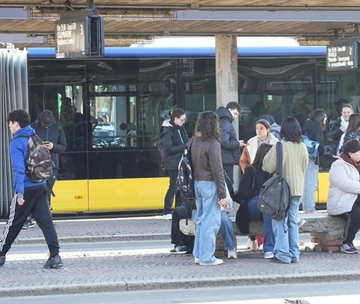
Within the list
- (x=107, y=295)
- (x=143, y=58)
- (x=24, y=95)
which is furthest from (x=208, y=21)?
(x=107, y=295)

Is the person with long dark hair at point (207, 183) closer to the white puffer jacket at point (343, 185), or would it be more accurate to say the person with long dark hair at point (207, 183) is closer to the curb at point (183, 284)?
the curb at point (183, 284)

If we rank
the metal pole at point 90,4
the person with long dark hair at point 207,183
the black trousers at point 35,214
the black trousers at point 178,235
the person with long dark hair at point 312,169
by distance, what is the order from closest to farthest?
the person with long dark hair at point 207,183 → the black trousers at point 35,214 → the black trousers at point 178,235 → the metal pole at point 90,4 → the person with long dark hair at point 312,169

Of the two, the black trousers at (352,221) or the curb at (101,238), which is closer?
the black trousers at (352,221)

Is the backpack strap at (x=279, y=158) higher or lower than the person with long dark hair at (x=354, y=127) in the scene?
lower

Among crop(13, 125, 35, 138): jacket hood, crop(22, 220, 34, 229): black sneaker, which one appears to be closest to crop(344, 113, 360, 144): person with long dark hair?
crop(22, 220, 34, 229): black sneaker

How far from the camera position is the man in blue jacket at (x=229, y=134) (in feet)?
43.0

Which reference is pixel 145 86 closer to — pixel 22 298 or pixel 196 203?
pixel 196 203

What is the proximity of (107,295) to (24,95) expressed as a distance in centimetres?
800

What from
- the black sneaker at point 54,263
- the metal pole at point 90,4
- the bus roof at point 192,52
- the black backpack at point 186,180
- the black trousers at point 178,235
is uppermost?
the metal pole at point 90,4

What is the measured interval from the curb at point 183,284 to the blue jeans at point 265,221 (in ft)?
3.66

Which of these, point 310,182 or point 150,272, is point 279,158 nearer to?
point 150,272

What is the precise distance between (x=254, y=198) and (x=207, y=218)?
0.87 meters

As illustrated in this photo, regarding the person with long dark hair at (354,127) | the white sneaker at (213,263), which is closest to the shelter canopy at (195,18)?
the person with long dark hair at (354,127)

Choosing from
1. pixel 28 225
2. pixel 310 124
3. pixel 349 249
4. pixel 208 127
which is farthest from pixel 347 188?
pixel 28 225
